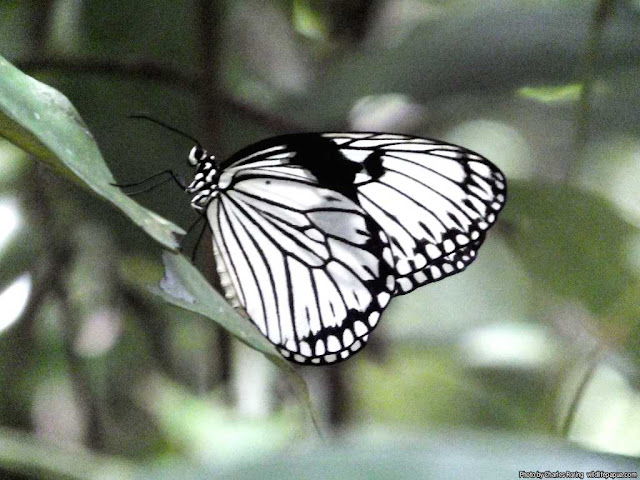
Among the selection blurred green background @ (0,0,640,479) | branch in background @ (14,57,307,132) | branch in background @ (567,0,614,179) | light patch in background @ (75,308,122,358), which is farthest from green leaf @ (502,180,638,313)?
light patch in background @ (75,308,122,358)

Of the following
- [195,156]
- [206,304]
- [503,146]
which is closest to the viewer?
[206,304]

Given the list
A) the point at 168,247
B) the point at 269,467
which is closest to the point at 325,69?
the point at 168,247

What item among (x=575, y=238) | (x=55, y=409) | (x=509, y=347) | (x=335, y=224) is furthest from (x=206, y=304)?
(x=509, y=347)

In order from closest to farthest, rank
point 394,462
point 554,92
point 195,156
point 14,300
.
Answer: point 394,462 → point 195,156 → point 14,300 → point 554,92

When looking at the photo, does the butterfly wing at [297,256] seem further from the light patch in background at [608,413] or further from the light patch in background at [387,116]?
Result: the light patch in background at [608,413]

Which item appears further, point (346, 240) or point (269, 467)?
point (346, 240)

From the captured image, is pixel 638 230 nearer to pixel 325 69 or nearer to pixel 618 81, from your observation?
pixel 618 81

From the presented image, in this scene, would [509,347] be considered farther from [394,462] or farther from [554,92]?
[394,462]

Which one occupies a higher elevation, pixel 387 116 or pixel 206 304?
pixel 387 116
